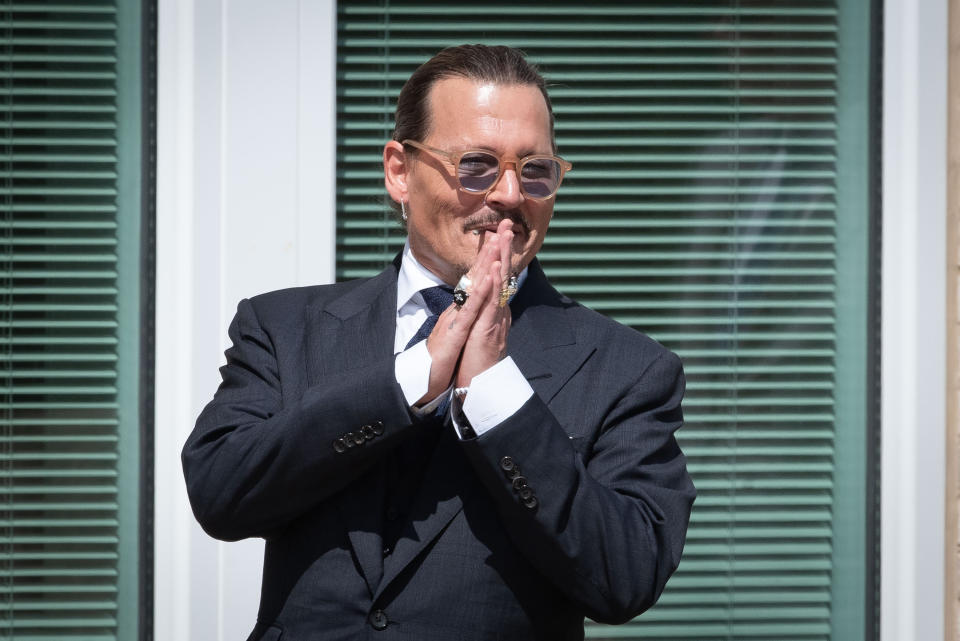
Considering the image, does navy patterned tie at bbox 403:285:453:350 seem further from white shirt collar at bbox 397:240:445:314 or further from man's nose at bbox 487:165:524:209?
man's nose at bbox 487:165:524:209

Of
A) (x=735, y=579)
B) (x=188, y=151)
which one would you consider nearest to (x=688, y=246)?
(x=735, y=579)

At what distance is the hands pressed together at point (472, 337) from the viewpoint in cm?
135

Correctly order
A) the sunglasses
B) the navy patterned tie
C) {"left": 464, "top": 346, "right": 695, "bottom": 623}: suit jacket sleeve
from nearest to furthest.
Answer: {"left": 464, "top": 346, "right": 695, "bottom": 623}: suit jacket sleeve < the sunglasses < the navy patterned tie

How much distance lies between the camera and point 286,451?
1380 mm

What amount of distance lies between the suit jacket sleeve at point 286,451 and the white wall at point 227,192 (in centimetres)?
132

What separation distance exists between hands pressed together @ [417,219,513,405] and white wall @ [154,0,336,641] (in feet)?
4.94

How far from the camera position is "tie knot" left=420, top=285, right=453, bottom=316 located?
1.68 m

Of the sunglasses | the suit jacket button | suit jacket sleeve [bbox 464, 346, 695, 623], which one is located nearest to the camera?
suit jacket sleeve [bbox 464, 346, 695, 623]

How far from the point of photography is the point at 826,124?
9.65ft

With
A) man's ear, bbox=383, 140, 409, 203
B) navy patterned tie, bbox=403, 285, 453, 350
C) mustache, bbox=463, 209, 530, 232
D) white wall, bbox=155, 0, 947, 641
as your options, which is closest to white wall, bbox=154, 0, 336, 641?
white wall, bbox=155, 0, 947, 641

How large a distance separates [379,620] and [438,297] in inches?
21.3

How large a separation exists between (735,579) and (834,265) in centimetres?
99

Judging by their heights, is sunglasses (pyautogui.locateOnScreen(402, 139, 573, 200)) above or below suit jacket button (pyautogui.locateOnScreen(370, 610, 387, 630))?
above

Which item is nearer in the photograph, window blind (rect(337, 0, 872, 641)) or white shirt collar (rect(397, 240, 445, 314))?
white shirt collar (rect(397, 240, 445, 314))
